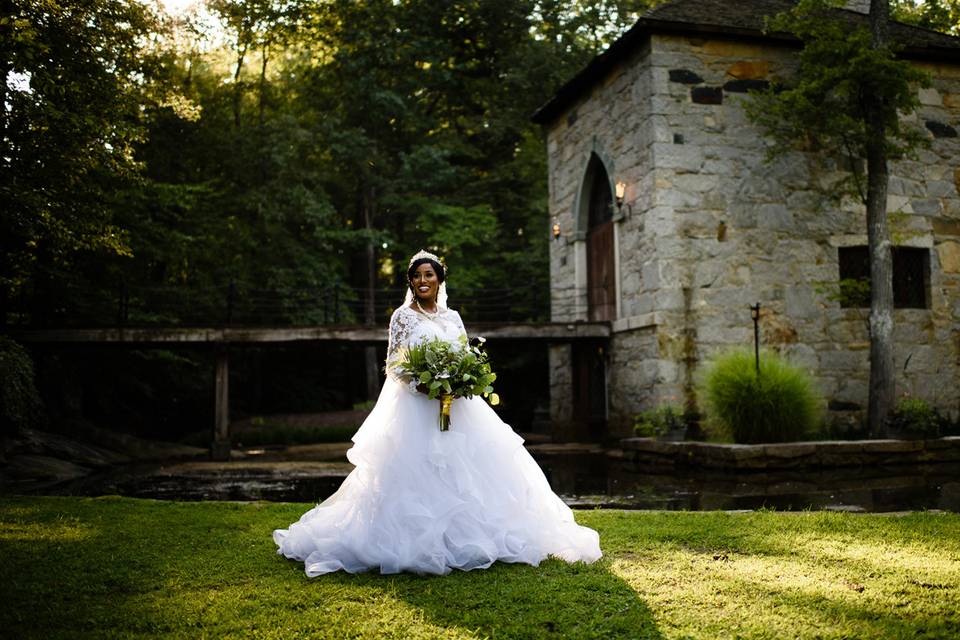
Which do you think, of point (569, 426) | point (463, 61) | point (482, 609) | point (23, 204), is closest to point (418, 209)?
point (463, 61)

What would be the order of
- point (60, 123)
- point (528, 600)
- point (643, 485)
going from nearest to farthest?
point (528, 600) → point (643, 485) → point (60, 123)

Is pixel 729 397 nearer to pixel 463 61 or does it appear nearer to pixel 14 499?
Result: pixel 14 499

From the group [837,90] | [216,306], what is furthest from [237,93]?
[837,90]

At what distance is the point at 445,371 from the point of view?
495cm

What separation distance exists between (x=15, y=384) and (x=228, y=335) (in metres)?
4.99

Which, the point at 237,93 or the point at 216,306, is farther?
the point at 237,93

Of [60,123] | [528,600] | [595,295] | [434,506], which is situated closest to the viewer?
[528,600]

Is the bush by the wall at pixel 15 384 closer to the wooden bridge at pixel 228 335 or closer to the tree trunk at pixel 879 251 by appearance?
the wooden bridge at pixel 228 335

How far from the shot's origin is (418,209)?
77.6ft

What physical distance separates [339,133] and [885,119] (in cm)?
1450

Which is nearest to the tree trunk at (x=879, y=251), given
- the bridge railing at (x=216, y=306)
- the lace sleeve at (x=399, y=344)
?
the bridge railing at (x=216, y=306)

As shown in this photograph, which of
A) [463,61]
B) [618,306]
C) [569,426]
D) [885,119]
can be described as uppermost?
[463,61]

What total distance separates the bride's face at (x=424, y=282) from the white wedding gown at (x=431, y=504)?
0.76ft

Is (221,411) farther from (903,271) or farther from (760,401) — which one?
(903,271)
